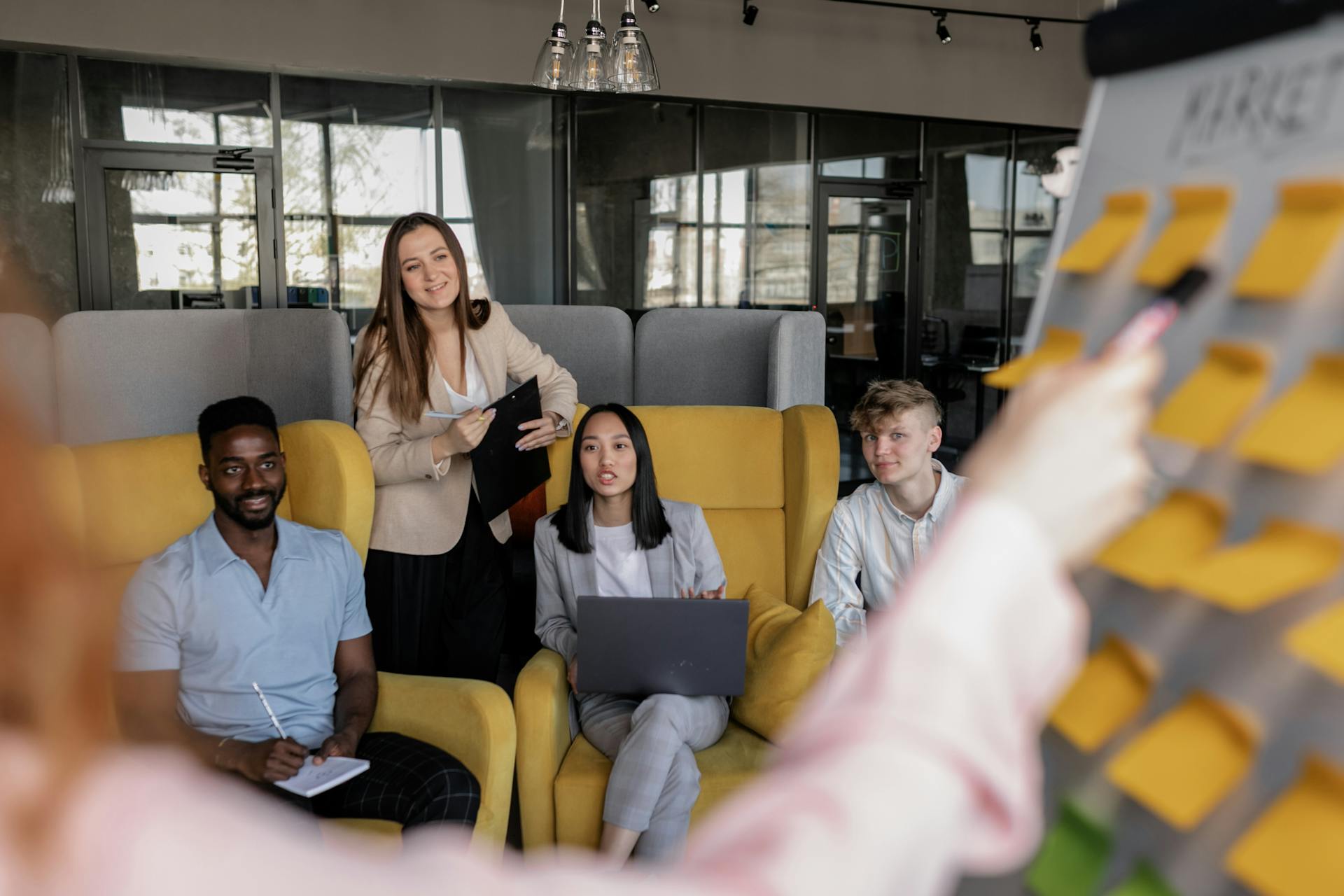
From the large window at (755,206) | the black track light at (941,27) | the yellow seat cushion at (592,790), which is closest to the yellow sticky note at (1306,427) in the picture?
the yellow seat cushion at (592,790)

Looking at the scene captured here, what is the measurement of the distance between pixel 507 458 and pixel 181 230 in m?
4.27

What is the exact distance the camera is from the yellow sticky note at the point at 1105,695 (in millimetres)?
685

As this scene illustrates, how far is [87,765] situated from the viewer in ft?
1.52

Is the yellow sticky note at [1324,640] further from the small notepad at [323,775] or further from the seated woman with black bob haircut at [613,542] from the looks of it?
the seated woman with black bob haircut at [613,542]

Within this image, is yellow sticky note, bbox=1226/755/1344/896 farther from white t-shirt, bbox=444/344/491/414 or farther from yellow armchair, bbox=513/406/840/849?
white t-shirt, bbox=444/344/491/414

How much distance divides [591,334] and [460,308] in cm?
178

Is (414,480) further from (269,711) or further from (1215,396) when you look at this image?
(1215,396)

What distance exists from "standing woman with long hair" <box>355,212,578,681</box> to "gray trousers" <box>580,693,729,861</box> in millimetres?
525

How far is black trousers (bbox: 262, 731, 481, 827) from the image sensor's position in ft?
6.48

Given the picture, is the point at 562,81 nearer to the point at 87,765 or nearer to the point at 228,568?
the point at 228,568

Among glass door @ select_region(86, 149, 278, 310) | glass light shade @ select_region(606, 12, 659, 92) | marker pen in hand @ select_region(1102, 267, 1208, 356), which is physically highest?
glass light shade @ select_region(606, 12, 659, 92)

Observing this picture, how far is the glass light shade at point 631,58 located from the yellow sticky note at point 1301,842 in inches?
139

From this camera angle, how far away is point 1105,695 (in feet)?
2.31

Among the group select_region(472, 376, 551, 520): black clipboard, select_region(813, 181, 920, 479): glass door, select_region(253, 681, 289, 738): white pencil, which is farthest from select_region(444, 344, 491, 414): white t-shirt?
select_region(813, 181, 920, 479): glass door
